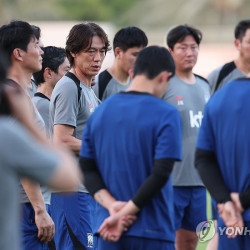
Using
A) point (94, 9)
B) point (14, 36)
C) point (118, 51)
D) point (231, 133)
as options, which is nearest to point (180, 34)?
point (118, 51)

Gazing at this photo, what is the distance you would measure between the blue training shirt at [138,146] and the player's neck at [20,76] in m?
0.90

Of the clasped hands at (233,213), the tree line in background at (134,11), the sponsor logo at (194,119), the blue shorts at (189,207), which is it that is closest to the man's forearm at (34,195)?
the clasped hands at (233,213)

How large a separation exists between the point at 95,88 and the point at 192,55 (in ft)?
3.21

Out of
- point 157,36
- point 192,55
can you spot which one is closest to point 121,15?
point 157,36

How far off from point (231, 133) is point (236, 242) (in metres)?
0.69

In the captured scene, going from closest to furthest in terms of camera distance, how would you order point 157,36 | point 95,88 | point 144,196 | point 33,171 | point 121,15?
point 33,171, point 144,196, point 95,88, point 157,36, point 121,15

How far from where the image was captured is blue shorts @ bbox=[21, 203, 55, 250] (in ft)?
18.3

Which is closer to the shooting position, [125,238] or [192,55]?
[125,238]

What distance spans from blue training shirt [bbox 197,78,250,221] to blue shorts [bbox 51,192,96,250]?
180 centimetres

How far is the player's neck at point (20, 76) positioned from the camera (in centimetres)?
538

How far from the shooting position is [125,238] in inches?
183

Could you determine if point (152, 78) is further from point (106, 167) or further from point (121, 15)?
point (121, 15)

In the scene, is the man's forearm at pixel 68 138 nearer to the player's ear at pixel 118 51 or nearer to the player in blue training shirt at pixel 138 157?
the player in blue training shirt at pixel 138 157

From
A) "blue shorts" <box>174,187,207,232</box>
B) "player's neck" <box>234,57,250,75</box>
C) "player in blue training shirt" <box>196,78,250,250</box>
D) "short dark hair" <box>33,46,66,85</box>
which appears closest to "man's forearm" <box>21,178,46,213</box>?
"player in blue training shirt" <box>196,78,250,250</box>
